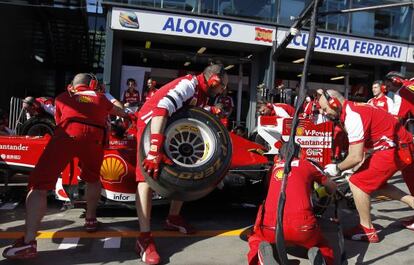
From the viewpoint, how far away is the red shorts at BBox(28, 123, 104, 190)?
13.7 ft

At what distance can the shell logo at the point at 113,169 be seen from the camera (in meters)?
5.05

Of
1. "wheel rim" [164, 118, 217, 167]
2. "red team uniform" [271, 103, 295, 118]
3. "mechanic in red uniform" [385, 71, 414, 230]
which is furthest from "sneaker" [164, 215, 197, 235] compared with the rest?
"red team uniform" [271, 103, 295, 118]

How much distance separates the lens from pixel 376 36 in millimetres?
15219

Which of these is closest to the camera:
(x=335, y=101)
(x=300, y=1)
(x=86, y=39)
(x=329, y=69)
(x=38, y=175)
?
(x=38, y=175)

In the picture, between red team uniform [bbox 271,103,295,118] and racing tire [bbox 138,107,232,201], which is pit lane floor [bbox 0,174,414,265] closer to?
racing tire [bbox 138,107,232,201]

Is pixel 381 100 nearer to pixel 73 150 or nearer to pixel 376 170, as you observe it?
pixel 376 170

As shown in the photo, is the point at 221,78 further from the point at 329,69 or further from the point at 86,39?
the point at 86,39

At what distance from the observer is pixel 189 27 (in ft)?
42.9

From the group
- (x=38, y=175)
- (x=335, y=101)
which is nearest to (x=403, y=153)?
(x=335, y=101)

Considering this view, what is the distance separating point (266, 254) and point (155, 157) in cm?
116

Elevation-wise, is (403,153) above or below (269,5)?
below

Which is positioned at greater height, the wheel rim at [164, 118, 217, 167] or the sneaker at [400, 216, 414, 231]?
the wheel rim at [164, 118, 217, 167]

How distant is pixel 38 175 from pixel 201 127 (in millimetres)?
1503

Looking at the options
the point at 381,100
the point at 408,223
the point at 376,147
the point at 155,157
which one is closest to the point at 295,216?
the point at 155,157
